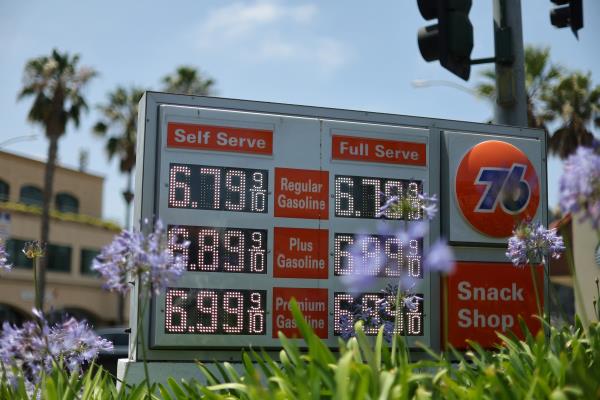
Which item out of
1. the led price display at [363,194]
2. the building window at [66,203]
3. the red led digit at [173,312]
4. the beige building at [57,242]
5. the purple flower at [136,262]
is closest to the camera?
the purple flower at [136,262]

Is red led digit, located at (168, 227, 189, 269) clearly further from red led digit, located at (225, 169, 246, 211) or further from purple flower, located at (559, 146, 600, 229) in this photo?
purple flower, located at (559, 146, 600, 229)

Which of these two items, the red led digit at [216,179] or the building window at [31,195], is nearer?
the red led digit at [216,179]

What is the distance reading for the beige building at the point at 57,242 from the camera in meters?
42.4

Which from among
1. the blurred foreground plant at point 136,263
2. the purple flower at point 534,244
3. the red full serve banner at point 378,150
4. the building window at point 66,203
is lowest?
the blurred foreground plant at point 136,263

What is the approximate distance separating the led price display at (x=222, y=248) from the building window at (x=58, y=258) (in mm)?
39853

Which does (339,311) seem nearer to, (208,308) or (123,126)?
(208,308)

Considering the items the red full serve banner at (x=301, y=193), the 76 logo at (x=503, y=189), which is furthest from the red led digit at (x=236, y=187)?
the 76 logo at (x=503, y=189)

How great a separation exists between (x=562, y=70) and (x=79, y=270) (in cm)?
3130

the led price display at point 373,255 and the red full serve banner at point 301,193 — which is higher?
the red full serve banner at point 301,193

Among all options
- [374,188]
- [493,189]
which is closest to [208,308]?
[374,188]

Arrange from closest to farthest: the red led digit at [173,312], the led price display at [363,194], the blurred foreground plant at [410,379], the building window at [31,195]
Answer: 1. the blurred foreground plant at [410,379]
2. the red led digit at [173,312]
3. the led price display at [363,194]
4. the building window at [31,195]

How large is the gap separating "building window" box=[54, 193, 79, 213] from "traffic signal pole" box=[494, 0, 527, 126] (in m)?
47.3

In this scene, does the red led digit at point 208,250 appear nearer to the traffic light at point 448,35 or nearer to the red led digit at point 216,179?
the red led digit at point 216,179

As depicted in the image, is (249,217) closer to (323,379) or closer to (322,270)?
(322,270)
